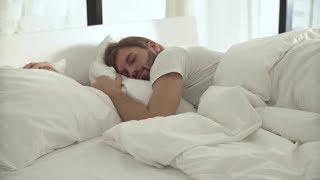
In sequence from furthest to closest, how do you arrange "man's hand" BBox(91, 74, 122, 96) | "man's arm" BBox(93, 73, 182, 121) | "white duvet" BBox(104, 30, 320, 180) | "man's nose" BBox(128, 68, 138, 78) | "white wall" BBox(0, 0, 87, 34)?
1. "white wall" BBox(0, 0, 87, 34)
2. "man's nose" BBox(128, 68, 138, 78)
3. "man's hand" BBox(91, 74, 122, 96)
4. "man's arm" BBox(93, 73, 182, 121)
5. "white duvet" BBox(104, 30, 320, 180)

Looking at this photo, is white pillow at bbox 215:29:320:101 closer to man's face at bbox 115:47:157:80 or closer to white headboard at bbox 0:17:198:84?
man's face at bbox 115:47:157:80

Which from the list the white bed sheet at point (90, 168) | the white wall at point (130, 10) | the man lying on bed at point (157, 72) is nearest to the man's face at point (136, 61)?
the man lying on bed at point (157, 72)

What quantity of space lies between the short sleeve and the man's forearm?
0.11 meters

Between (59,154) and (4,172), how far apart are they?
Answer: 16cm

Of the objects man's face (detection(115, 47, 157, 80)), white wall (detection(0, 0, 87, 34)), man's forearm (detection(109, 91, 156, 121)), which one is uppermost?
white wall (detection(0, 0, 87, 34))

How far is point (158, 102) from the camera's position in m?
1.36

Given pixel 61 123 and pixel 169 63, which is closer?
pixel 61 123

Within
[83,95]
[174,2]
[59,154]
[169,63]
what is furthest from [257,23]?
[59,154]

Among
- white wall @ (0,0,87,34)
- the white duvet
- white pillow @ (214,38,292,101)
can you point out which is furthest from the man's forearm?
white wall @ (0,0,87,34)

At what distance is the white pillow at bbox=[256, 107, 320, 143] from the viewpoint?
1095mm

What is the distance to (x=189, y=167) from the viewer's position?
0.92 meters

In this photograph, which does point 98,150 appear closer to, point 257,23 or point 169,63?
point 169,63

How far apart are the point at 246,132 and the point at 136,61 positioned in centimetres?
62

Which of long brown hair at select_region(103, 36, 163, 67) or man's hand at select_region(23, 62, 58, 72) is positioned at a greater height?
long brown hair at select_region(103, 36, 163, 67)
